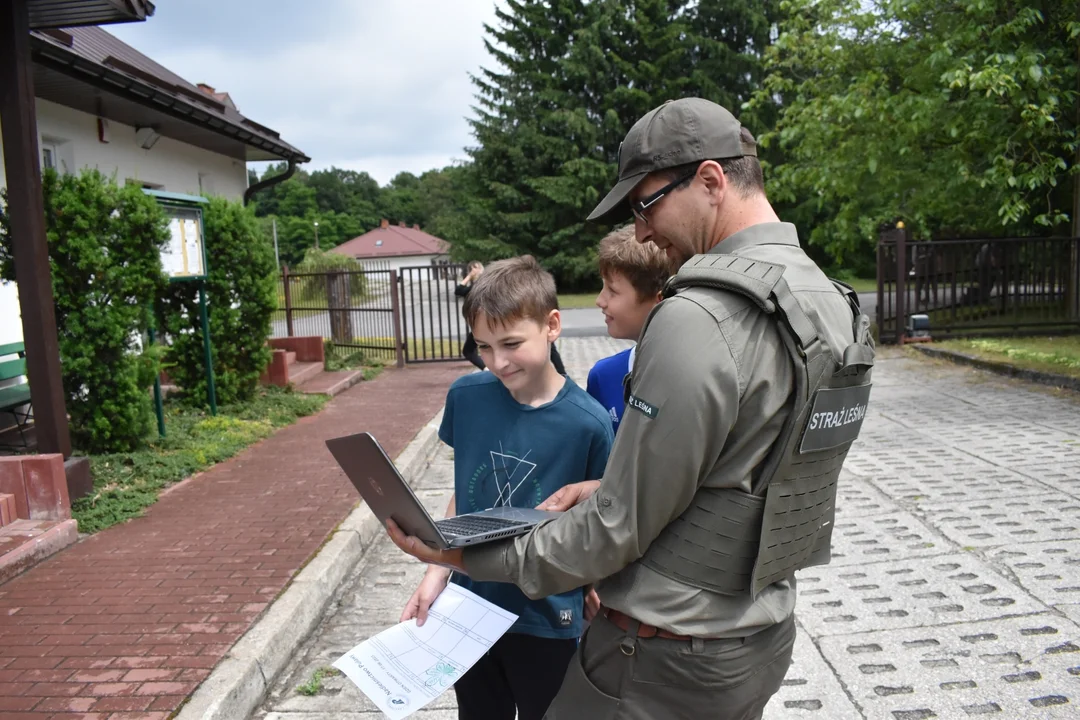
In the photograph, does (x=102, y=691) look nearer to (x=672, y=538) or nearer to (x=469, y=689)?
(x=469, y=689)

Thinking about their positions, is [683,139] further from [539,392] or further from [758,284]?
[539,392]

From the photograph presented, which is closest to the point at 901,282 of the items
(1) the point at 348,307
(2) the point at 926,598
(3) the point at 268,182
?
(1) the point at 348,307

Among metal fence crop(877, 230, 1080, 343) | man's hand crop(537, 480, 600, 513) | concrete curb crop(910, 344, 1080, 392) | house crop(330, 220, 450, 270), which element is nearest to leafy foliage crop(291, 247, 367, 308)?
metal fence crop(877, 230, 1080, 343)

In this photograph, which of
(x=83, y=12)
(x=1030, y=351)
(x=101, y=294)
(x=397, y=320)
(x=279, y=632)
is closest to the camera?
(x=279, y=632)

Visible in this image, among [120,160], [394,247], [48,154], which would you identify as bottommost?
[48,154]

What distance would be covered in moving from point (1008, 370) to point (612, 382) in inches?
405

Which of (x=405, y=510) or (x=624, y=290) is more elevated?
(x=624, y=290)

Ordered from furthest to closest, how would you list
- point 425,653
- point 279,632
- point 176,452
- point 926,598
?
point 176,452, point 926,598, point 279,632, point 425,653

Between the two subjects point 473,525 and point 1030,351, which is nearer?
point 473,525

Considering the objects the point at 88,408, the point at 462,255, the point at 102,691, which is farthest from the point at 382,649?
the point at 462,255

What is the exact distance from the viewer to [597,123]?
38.2 metres

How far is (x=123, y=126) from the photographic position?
10398 millimetres

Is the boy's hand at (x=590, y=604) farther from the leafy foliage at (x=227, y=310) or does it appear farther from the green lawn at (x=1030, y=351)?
the green lawn at (x=1030, y=351)

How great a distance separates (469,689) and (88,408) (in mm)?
5509
